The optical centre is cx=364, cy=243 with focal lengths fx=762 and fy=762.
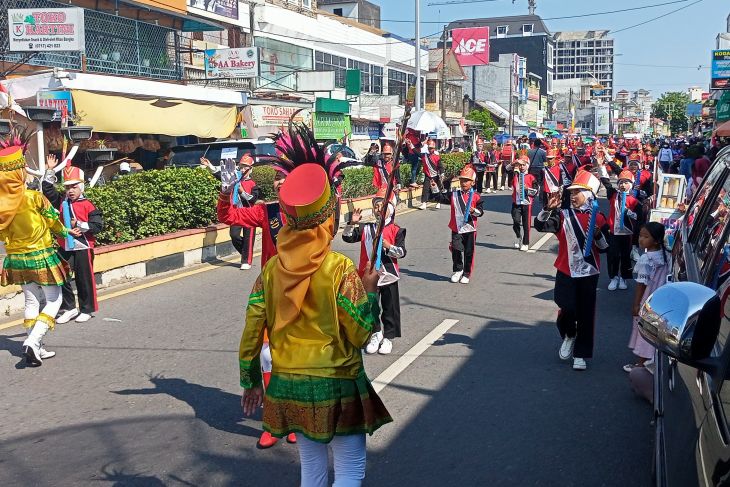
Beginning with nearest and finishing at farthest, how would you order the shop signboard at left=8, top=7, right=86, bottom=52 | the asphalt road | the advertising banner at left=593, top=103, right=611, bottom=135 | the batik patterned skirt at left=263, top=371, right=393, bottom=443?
the batik patterned skirt at left=263, top=371, right=393, bottom=443
the asphalt road
the shop signboard at left=8, top=7, right=86, bottom=52
the advertising banner at left=593, top=103, right=611, bottom=135

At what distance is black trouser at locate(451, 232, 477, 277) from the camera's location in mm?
10539

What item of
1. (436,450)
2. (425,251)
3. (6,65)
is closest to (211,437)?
(436,450)

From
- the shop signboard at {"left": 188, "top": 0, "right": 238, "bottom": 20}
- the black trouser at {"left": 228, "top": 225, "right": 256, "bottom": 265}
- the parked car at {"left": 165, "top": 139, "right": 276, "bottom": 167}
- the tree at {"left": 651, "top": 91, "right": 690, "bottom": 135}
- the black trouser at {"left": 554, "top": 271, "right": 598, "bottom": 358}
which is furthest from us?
Answer: the tree at {"left": 651, "top": 91, "right": 690, "bottom": 135}

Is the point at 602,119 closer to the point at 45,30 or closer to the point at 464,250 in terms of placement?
the point at 45,30

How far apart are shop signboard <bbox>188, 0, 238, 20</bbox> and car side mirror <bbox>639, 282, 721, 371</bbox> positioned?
2446cm

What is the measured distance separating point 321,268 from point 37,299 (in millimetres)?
4469

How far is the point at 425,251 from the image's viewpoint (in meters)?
13.0

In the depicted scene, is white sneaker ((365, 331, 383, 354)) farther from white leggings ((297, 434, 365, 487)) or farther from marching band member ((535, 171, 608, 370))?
white leggings ((297, 434, 365, 487))

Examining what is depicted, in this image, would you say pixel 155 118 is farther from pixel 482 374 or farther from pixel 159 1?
pixel 482 374

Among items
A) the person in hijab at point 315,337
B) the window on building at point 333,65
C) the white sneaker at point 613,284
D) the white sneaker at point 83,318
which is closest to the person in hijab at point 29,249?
the white sneaker at point 83,318

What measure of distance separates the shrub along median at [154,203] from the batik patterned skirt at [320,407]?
7.51 metres

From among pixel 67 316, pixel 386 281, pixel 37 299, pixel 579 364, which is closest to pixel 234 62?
pixel 67 316

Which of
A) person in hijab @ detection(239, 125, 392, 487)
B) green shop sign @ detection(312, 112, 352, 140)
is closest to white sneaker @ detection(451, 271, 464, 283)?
person in hijab @ detection(239, 125, 392, 487)

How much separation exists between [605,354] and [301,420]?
4447 mm
